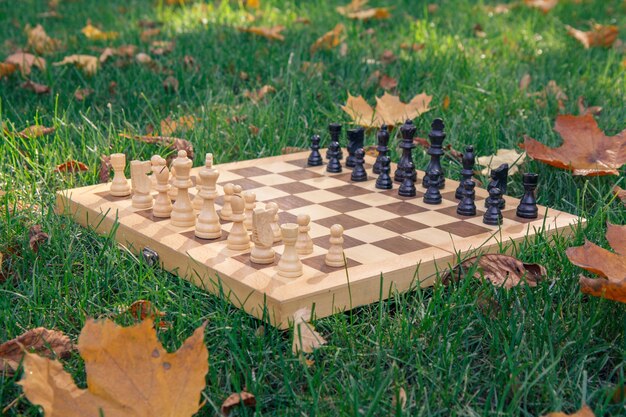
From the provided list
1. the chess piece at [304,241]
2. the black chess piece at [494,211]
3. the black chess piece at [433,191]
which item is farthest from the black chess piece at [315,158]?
the chess piece at [304,241]

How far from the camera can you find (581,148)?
9.80 feet

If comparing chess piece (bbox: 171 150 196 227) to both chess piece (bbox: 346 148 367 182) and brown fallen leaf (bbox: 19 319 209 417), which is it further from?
brown fallen leaf (bbox: 19 319 209 417)

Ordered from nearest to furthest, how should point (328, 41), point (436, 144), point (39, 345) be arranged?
point (39, 345) < point (436, 144) < point (328, 41)

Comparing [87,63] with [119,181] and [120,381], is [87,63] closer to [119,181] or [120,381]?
[119,181]

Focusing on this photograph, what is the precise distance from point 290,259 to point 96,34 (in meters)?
3.40

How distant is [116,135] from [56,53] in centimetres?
144

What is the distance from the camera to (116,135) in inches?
131

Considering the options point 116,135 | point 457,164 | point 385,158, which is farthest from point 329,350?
point 116,135

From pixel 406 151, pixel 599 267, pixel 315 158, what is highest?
pixel 599 267

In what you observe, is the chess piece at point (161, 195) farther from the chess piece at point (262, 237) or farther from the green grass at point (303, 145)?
the chess piece at point (262, 237)

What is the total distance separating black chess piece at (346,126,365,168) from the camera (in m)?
3.14

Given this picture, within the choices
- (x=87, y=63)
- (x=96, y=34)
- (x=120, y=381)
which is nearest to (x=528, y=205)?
(x=120, y=381)

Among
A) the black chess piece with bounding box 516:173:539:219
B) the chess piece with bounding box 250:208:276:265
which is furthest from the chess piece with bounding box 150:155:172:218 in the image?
the black chess piece with bounding box 516:173:539:219

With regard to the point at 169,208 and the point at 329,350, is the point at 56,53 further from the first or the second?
the point at 329,350
